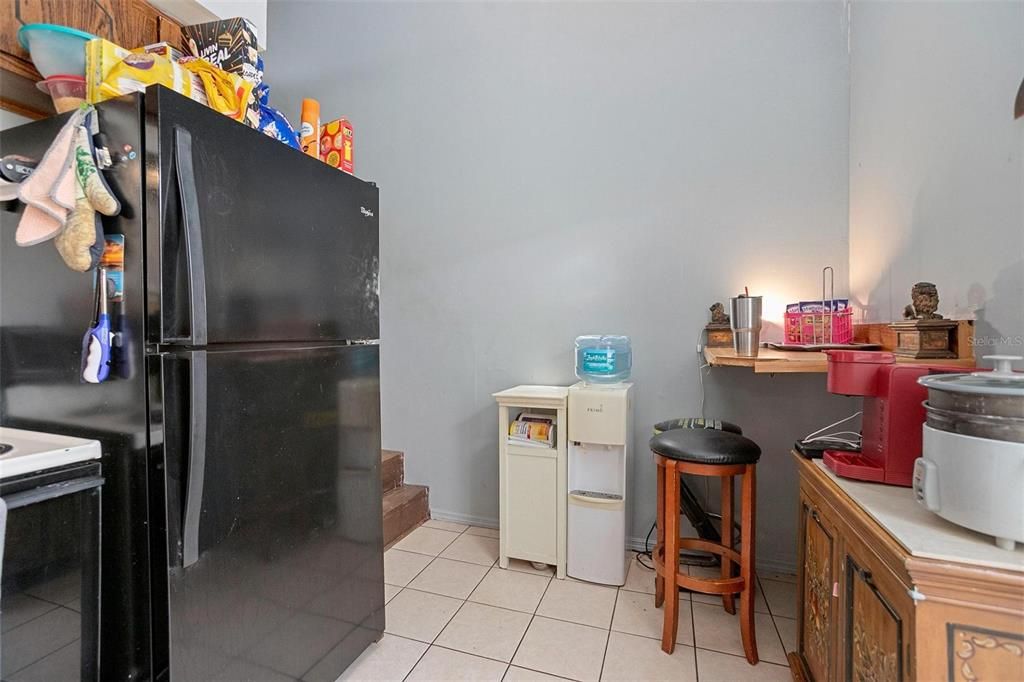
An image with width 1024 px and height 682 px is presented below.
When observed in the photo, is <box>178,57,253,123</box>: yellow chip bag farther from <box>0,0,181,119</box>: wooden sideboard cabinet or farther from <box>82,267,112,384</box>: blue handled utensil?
<box>82,267,112,384</box>: blue handled utensil

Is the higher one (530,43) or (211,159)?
(530,43)

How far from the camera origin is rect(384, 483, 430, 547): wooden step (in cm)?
272

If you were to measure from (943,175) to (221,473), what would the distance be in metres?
2.33

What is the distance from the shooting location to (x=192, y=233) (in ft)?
3.55

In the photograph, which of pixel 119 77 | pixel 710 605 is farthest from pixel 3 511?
pixel 710 605

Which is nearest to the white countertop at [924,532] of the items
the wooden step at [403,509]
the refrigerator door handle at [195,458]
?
the refrigerator door handle at [195,458]

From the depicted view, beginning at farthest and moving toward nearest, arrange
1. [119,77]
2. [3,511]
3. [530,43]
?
[530,43], [119,77], [3,511]

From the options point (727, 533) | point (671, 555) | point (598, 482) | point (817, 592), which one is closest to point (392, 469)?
point (598, 482)

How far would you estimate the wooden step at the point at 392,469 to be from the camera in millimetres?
2969

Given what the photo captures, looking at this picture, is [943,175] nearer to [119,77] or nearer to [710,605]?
[710,605]

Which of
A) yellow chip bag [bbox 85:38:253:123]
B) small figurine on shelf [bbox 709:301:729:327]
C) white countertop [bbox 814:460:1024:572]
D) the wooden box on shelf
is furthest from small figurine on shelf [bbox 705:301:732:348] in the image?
yellow chip bag [bbox 85:38:253:123]

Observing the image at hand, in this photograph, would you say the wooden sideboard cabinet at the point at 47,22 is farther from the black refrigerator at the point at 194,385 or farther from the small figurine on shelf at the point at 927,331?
the small figurine on shelf at the point at 927,331

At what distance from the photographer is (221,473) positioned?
3.87 feet

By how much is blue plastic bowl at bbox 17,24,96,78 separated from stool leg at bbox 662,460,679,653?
7.35ft
